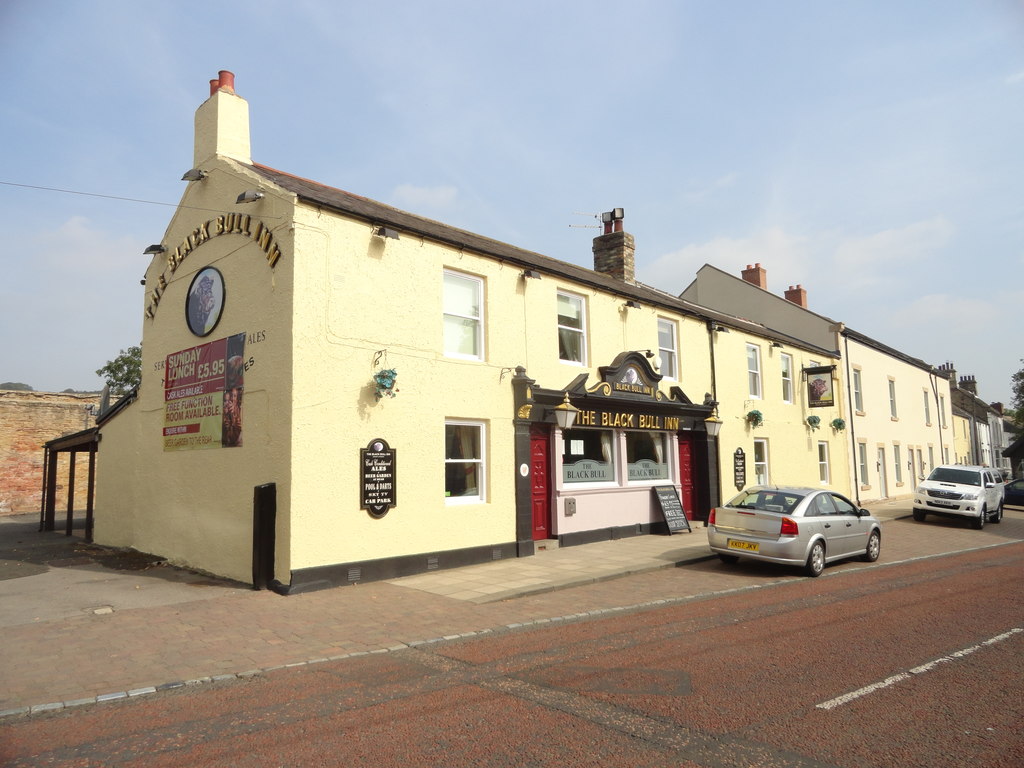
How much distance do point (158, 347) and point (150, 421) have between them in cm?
156

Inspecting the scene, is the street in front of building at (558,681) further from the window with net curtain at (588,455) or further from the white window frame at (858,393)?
the white window frame at (858,393)

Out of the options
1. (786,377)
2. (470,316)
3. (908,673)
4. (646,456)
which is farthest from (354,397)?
(786,377)

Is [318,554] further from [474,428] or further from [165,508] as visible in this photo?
Result: [165,508]

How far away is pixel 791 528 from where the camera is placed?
11.4m

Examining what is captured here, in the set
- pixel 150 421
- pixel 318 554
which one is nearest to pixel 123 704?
pixel 318 554

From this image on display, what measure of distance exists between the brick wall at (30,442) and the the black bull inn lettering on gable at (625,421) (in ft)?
74.8

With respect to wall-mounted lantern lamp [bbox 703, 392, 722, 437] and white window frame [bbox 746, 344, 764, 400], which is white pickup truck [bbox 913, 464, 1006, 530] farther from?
wall-mounted lantern lamp [bbox 703, 392, 722, 437]

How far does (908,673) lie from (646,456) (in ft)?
36.6

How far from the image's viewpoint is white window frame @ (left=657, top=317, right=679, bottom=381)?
17.9 meters

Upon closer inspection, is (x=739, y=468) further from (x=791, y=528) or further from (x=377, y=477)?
(x=377, y=477)

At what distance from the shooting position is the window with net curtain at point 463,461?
1225cm

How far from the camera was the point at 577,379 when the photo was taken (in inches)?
573

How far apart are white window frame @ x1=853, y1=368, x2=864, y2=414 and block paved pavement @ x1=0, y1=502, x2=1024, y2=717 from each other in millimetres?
17092

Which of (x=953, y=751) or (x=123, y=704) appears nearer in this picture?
(x=953, y=751)
